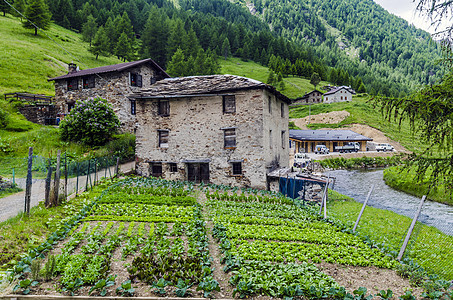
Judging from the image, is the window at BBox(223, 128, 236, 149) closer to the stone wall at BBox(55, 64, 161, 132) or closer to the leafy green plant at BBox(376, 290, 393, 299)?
the stone wall at BBox(55, 64, 161, 132)

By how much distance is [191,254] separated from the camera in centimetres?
928

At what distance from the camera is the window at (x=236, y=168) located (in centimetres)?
2303

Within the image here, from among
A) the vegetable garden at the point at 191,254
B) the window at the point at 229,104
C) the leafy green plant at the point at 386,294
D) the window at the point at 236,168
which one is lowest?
the leafy green plant at the point at 386,294

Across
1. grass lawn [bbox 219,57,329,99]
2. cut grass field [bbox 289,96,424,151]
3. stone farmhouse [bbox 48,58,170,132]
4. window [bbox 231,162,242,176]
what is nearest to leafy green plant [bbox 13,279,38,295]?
window [bbox 231,162,242,176]

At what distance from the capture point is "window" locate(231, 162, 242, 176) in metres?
23.0

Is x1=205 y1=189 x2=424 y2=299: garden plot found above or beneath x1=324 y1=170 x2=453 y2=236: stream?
above

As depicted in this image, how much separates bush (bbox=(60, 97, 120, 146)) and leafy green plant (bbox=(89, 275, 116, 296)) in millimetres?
23535

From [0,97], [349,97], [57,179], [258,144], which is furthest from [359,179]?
[349,97]

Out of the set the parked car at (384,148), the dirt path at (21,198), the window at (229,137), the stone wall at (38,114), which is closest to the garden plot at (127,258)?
the dirt path at (21,198)

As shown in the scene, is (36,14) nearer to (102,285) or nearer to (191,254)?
(191,254)

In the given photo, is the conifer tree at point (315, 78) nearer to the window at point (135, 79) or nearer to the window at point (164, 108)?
the window at point (135, 79)

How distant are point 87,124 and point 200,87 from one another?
1300 cm

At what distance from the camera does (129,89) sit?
3338 centimetres

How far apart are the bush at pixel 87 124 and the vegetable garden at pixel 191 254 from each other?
14301 millimetres
